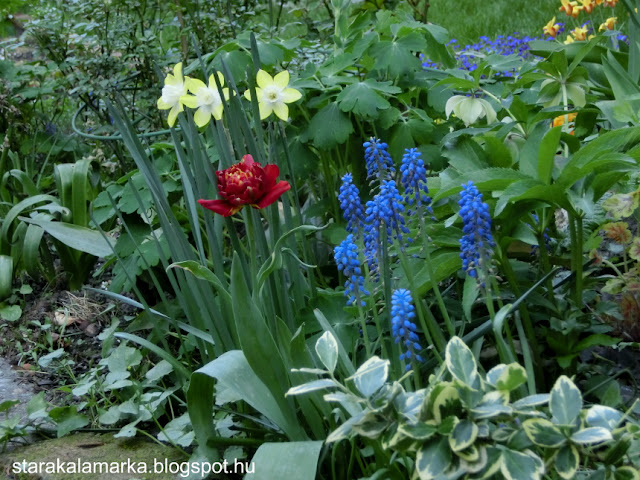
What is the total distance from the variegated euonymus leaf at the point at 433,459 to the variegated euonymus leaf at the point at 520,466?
0.26 feet

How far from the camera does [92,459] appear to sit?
180 cm

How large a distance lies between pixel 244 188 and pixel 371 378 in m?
0.46

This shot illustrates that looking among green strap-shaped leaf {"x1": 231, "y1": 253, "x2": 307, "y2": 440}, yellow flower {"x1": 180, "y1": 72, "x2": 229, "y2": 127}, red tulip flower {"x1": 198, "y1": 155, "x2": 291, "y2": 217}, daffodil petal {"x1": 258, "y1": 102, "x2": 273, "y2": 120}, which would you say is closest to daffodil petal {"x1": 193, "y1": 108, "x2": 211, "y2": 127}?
yellow flower {"x1": 180, "y1": 72, "x2": 229, "y2": 127}

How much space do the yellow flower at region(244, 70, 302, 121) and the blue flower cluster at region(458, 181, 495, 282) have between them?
1.82 feet

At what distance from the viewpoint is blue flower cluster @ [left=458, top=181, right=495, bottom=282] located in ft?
4.27

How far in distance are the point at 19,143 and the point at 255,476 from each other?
9.54ft

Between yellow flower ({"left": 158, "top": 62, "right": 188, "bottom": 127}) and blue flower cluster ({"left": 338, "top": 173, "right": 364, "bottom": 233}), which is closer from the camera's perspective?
blue flower cluster ({"left": 338, "top": 173, "right": 364, "bottom": 233})

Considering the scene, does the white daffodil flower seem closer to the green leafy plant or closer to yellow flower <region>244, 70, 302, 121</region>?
yellow flower <region>244, 70, 302, 121</region>

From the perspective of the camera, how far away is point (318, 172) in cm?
259

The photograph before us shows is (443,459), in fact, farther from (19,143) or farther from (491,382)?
(19,143)

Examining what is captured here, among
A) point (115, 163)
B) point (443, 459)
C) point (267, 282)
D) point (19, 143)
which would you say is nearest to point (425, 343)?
point (267, 282)

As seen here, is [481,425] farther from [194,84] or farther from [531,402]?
[194,84]

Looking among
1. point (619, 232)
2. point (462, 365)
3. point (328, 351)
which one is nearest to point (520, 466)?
point (462, 365)

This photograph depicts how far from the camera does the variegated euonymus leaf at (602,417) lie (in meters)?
1.09
